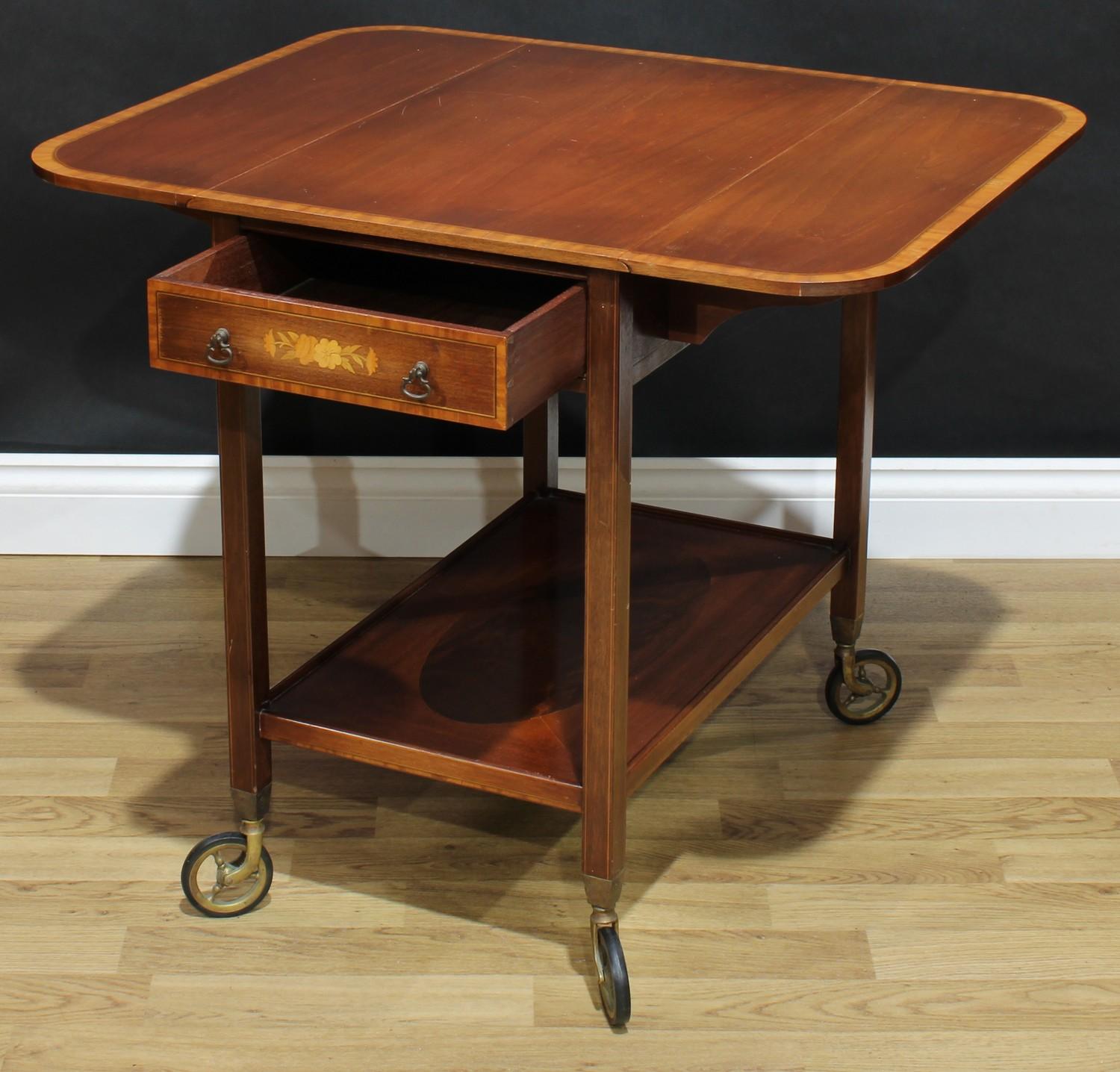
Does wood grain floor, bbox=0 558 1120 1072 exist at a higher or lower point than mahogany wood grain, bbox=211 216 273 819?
lower

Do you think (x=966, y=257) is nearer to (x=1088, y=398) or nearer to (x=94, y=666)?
(x=1088, y=398)

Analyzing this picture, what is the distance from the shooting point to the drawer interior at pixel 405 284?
1.78 m

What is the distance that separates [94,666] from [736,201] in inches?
49.4

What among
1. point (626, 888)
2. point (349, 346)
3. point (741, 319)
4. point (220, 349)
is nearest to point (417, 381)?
point (349, 346)

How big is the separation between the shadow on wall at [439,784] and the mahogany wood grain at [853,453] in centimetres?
17

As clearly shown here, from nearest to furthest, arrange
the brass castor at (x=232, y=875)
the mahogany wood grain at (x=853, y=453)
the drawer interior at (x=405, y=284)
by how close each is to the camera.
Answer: the drawer interior at (x=405, y=284)
the brass castor at (x=232, y=875)
the mahogany wood grain at (x=853, y=453)

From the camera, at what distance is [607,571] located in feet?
5.47

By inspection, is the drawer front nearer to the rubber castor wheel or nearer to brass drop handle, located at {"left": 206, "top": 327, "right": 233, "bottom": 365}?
brass drop handle, located at {"left": 206, "top": 327, "right": 233, "bottom": 365}

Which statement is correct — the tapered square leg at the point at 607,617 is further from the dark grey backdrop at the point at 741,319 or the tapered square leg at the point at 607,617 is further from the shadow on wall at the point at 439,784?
the dark grey backdrop at the point at 741,319

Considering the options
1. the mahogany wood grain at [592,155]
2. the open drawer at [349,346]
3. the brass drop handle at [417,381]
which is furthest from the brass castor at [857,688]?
the brass drop handle at [417,381]

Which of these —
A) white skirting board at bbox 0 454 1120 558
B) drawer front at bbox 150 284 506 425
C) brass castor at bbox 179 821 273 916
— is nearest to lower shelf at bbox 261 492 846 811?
brass castor at bbox 179 821 273 916

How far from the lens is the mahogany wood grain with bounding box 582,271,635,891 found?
1.57 meters

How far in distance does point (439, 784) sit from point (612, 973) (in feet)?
1.58

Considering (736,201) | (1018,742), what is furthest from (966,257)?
(736,201)
